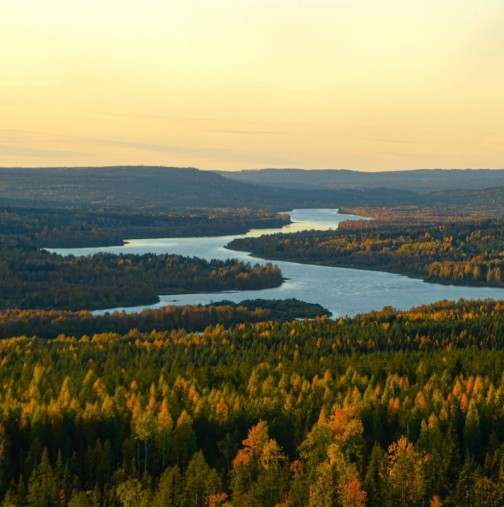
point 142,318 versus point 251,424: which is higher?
point 251,424

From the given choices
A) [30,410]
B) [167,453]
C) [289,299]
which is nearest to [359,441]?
[167,453]

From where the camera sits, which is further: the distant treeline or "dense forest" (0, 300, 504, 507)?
the distant treeline

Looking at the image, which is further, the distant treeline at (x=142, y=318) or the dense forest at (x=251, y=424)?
the distant treeline at (x=142, y=318)

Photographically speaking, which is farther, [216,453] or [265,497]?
[216,453]

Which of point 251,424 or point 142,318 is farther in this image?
point 142,318

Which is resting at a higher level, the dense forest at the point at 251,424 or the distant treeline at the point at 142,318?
the dense forest at the point at 251,424

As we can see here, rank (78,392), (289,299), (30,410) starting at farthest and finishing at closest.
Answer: (289,299), (78,392), (30,410)

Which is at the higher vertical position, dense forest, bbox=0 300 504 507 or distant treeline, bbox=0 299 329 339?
dense forest, bbox=0 300 504 507

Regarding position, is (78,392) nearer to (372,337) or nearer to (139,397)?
(139,397)
